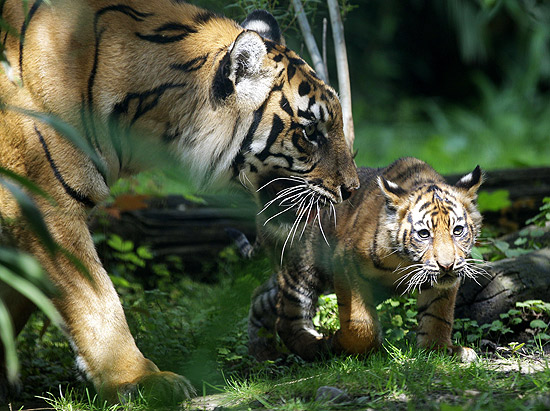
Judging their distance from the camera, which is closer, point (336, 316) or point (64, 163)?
point (64, 163)

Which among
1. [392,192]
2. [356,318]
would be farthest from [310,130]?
[356,318]

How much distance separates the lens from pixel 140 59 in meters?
3.36

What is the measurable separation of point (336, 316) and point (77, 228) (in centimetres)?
179

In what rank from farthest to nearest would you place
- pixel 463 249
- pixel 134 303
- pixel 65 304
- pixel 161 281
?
pixel 161 281 < pixel 134 303 < pixel 463 249 < pixel 65 304

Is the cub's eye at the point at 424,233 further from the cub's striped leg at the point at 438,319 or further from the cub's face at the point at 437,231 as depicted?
the cub's striped leg at the point at 438,319

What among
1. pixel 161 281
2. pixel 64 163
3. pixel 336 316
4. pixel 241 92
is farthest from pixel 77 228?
pixel 161 281

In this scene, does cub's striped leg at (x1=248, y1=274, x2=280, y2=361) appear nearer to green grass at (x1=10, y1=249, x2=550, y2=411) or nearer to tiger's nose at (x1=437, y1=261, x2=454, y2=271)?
green grass at (x1=10, y1=249, x2=550, y2=411)

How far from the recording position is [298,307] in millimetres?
3979

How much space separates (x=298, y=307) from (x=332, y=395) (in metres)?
1.29

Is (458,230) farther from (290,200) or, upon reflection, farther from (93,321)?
(93,321)

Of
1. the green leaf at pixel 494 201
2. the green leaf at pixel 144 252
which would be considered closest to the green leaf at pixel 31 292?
the green leaf at pixel 144 252

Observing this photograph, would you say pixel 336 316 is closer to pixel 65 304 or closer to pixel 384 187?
pixel 384 187

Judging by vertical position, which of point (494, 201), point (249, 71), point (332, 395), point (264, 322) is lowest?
point (264, 322)

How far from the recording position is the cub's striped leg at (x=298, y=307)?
3941mm
